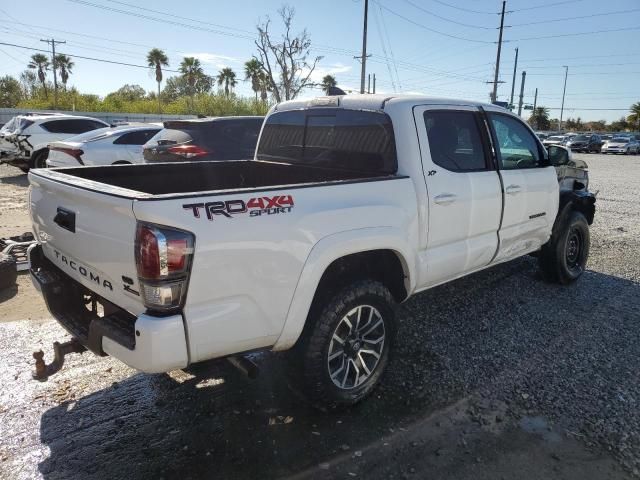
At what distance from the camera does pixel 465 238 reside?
154 inches

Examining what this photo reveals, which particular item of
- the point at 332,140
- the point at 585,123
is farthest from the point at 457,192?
the point at 585,123

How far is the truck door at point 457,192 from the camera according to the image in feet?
11.6

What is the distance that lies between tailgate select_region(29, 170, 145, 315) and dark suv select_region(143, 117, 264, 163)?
16.4ft

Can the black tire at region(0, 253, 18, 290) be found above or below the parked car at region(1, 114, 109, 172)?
below

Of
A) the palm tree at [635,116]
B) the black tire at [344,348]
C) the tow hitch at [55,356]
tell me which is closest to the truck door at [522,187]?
the black tire at [344,348]

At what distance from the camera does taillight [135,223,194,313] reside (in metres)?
2.17

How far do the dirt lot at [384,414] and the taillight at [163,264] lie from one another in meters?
0.65

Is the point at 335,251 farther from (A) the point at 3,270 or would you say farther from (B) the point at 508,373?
(A) the point at 3,270

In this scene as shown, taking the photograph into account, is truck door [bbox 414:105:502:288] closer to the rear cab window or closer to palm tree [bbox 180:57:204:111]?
the rear cab window

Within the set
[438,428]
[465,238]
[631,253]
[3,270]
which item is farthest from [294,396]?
[631,253]

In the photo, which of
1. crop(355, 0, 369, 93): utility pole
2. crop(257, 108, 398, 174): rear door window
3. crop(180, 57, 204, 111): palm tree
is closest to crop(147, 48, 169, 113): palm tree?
crop(180, 57, 204, 111): palm tree

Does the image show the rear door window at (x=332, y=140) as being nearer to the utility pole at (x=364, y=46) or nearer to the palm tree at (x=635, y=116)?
the utility pole at (x=364, y=46)

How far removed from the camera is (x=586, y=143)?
43.9 meters

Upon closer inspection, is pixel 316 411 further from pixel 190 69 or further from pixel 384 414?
pixel 190 69
